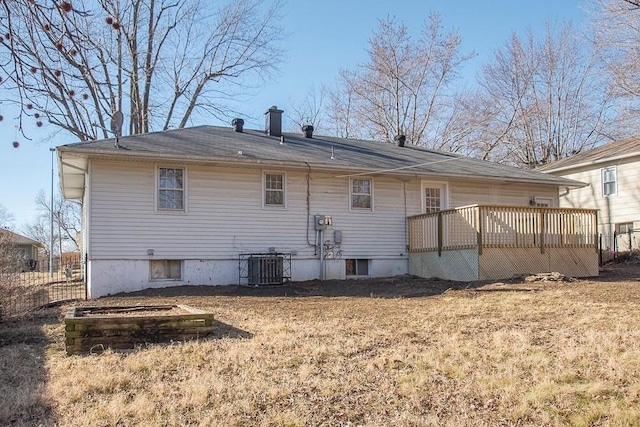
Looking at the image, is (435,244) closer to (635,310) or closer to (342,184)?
(342,184)

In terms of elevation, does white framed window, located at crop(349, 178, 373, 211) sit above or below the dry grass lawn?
above

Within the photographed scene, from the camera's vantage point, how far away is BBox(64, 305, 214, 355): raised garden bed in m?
6.03

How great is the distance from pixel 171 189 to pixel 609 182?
51.4 feet

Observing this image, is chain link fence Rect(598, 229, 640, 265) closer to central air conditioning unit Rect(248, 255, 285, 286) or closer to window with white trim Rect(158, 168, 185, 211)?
central air conditioning unit Rect(248, 255, 285, 286)

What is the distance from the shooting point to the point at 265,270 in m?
13.0

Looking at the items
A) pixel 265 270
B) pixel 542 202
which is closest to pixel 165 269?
pixel 265 270

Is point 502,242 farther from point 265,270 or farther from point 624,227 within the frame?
point 624,227

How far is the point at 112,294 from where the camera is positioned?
484 inches

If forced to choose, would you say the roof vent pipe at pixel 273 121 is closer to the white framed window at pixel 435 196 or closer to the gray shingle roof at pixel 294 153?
the gray shingle roof at pixel 294 153

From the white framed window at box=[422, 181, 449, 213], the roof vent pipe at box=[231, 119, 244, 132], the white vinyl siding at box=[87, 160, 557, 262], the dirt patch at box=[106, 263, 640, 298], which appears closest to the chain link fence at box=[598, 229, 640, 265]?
the dirt patch at box=[106, 263, 640, 298]

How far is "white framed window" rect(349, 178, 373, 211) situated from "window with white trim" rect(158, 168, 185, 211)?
172 inches

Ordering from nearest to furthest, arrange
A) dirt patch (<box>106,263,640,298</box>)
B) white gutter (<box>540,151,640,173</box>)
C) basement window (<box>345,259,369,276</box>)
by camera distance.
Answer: dirt patch (<box>106,263,640,298</box>)
basement window (<box>345,259,369,276</box>)
white gutter (<box>540,151,640,173</box>)

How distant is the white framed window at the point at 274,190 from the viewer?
45.7 ft

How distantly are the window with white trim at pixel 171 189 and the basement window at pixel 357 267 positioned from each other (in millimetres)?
4550
